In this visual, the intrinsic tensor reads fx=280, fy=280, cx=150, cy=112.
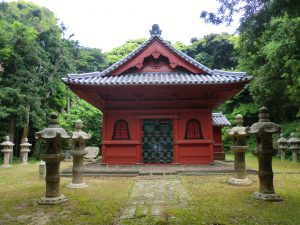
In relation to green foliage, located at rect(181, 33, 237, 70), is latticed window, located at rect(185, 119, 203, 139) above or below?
below

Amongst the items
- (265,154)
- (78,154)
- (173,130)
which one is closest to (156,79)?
(173,130)

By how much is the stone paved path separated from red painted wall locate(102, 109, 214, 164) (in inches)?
135

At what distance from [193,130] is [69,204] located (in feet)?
26.9

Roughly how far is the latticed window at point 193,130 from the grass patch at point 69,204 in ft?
16.2

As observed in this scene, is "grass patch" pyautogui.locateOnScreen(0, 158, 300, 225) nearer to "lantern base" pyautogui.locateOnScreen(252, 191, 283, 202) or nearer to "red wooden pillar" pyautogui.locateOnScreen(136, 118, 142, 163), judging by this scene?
"lantern base" pyautogui.locateOnScreen(252, 191, 283, 202)

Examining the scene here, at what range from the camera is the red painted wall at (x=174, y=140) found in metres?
13.5

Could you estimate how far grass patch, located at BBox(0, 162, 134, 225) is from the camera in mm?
5555

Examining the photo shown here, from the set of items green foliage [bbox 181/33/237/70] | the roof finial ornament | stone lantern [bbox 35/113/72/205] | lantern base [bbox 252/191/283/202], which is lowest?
lantern base [bbox 252/191/283/202]

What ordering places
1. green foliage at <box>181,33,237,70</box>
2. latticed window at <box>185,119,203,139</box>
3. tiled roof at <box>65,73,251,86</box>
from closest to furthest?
tiled roof at <box>65,73,251,86</box> → latticed window at <box>185,119,203,139</box> → green foliage at <box>181,33,237,70</box>

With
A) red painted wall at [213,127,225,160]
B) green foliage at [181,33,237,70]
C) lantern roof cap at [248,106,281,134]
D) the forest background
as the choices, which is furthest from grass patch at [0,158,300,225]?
green foliage at [181,33,237,70]

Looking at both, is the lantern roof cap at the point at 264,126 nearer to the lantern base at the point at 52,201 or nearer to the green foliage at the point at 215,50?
the lantern base at the point at 52,201

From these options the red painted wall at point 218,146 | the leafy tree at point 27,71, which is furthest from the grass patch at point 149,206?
the leafy tree at point 27,71

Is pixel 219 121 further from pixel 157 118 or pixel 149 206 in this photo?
pixel 149 206

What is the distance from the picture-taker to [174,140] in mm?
13633
